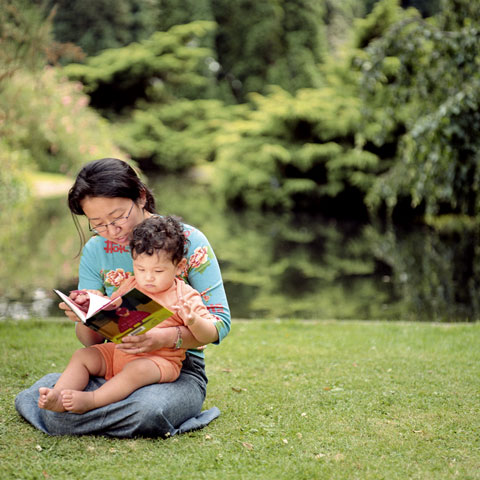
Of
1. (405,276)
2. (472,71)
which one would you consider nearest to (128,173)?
(472,71)

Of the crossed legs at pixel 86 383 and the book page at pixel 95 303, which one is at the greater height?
the book page at pixel 95 303

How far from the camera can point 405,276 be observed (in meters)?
8.31

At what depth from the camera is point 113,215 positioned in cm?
279

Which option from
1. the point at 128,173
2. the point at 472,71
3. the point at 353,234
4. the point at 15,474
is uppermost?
the point at 472,71

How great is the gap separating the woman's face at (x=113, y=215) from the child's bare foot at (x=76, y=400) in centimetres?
70

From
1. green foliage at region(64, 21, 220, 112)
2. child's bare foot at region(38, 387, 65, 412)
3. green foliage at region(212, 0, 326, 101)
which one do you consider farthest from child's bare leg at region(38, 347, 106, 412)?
green foliage at region(212, 0, 326, 101)

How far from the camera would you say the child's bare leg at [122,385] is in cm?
269

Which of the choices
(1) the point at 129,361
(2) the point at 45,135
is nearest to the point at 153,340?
(1) the point at 129,361

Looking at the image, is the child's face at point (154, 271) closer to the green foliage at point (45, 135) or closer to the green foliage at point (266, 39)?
the green foliage at point (45, 135)

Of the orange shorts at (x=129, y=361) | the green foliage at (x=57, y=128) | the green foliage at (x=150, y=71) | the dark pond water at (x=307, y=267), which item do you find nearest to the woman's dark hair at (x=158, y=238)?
the orange shorts at (x=129, y=361)

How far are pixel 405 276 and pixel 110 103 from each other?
2267cm

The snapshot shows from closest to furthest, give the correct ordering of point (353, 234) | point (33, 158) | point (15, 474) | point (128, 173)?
point (15, 474), point (128, 173), point (353, 234), point (33, 158)

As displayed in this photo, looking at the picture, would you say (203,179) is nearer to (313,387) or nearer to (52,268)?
(52,268)

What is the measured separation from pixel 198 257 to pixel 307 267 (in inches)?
248
